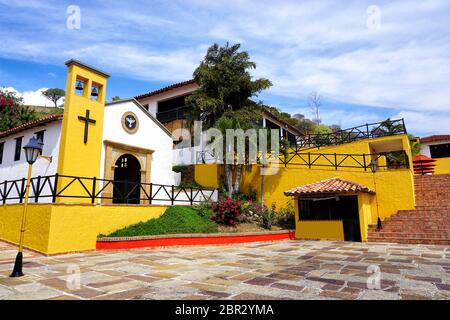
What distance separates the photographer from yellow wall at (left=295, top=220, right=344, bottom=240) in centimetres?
1295

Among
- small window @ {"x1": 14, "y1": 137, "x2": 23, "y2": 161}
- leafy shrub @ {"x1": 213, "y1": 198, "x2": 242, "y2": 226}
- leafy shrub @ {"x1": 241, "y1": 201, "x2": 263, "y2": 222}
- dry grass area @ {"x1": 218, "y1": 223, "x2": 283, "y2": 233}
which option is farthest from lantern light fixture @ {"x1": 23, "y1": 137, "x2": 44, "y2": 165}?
small window @ {"x1": 14, "y1": 137, "x2": 23, "y2": 161}

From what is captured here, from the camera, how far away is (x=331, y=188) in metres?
13.1

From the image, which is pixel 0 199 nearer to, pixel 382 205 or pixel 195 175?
pixel 195 175

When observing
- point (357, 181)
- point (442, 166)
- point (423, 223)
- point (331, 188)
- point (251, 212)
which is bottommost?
point (423, 223)

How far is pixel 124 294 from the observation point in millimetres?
4352

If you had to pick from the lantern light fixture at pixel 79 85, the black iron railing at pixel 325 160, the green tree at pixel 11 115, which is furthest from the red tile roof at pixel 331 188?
the green tree at pixel 11 115

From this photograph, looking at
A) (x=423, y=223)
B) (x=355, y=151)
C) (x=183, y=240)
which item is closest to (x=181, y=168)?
(x=183, y=240)

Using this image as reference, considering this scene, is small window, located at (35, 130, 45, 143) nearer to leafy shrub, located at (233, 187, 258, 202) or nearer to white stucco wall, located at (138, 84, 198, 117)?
leafy shrub, located at (233, 187, 258, 202)

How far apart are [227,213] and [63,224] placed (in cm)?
654

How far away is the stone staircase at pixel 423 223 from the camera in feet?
37.2

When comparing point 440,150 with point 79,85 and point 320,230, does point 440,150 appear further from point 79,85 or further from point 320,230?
point 79,85

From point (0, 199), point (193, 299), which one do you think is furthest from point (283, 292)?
point (0, 199)

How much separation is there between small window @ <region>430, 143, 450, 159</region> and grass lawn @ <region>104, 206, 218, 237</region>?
82.7 feet
